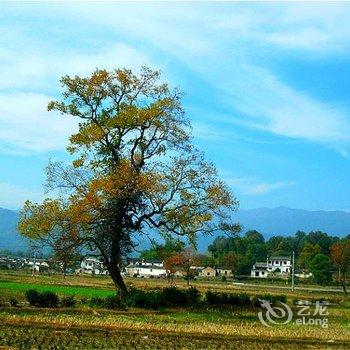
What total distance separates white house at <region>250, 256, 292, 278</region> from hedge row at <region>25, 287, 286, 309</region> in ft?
286

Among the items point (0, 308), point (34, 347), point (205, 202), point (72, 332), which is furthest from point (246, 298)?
point (34, 347)

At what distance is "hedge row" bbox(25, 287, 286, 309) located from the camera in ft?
82.2

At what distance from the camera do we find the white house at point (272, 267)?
120444 mm

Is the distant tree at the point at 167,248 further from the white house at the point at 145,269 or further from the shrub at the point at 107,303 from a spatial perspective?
the white house at the point at 145,269

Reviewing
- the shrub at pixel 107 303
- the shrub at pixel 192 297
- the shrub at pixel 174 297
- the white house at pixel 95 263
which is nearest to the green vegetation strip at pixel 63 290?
the white house at pixel 95 263

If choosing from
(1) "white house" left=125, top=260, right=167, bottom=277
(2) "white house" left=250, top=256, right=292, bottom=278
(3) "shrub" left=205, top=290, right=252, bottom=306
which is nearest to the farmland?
(3) "shrub" left=205, top=290, right=252, bottom=306

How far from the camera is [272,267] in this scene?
416 feet

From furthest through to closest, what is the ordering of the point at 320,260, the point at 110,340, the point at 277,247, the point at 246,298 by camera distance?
the point at 277,247
the point at 320,260
the point at 246,298
the point at 110,340

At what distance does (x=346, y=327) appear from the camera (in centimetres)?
2369

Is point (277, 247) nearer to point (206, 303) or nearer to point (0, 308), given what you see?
point (206, 303)

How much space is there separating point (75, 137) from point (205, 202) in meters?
7.81

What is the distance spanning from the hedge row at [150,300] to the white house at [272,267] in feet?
286

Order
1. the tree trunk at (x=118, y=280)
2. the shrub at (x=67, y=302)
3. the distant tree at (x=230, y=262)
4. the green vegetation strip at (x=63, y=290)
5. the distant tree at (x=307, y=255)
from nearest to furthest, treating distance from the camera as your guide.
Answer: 1. the shrub at (x=67, y=302)
2. the tree trunk at (x=118, y=280)
3. the green vegetation strip at (x=63, y=290)
4. the distant tree at (x=307, y=255)
5. the distant tree at (x=230, y=262)

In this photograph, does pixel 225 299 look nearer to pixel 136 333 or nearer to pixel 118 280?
pixel 118 280
